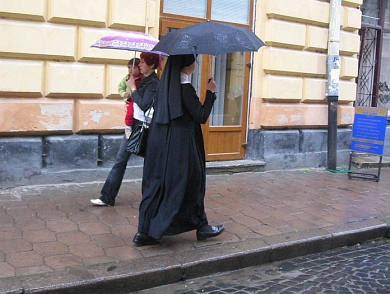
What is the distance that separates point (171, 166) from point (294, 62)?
5.11m

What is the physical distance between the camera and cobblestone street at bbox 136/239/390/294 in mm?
4578

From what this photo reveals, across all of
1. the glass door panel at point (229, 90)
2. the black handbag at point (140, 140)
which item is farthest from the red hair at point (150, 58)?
the glass door panel at point (229, 90)

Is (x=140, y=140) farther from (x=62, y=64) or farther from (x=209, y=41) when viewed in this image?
(x=62, y=64)

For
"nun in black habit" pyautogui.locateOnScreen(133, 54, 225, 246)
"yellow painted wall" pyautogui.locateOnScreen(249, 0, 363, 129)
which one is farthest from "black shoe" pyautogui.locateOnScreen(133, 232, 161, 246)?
"yellow painted wall" pyautogui.locateOnScreen(249, 0, 363, 129)

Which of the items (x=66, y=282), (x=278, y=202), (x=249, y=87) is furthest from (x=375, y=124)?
(x=66, y=282)

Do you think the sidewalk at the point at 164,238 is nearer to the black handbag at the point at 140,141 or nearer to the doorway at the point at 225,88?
the black handbag at the point at 140,141

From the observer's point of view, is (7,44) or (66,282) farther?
(7,44)

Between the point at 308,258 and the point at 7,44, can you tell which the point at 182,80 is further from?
the point at 7,44

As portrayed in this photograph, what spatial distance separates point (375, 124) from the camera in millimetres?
9109

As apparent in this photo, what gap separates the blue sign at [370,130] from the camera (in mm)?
9031

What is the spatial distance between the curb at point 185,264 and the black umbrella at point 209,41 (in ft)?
5.71

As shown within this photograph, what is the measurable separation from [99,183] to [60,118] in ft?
3.24

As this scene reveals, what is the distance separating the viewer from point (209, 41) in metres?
4.61

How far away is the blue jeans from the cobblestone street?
1.87 metres
